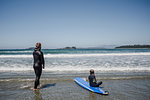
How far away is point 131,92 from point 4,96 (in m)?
5.19

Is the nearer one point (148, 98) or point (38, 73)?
point (148, 98)

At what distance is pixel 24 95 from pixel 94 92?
2.87 meters

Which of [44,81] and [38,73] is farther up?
[38,73]

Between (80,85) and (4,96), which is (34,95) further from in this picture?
(80,85)

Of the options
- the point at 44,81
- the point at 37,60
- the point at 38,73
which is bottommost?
the point at 44,81

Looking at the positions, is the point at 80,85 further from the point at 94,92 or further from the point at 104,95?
the point at 104,95

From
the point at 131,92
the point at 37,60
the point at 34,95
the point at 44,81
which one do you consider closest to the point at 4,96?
the point at 34,95

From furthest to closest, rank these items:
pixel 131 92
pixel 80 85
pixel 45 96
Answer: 1. pixel 80 85
2. pixel 131 92
3. pixel 45 96

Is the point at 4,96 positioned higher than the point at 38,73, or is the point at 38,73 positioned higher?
the point at 38,73

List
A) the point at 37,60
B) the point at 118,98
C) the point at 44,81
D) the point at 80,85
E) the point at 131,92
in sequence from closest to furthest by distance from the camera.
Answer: the point at 118,98, the point at 131,92, the point at 37,60, the point at 80,85, the point at 44,81

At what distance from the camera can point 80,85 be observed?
6137 mm

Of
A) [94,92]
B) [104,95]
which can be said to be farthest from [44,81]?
[104,95]

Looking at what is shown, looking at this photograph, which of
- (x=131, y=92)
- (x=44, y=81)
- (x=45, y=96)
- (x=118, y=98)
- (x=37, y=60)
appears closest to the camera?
(x=118, y=98)

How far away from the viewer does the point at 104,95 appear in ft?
15.7
